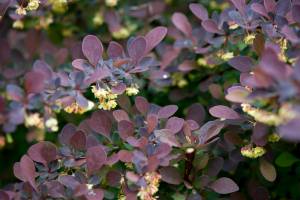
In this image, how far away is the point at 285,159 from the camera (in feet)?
4.65

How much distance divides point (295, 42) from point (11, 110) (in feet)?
2.34

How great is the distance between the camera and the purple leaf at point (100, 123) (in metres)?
1.33

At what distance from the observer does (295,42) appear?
1.12 metres

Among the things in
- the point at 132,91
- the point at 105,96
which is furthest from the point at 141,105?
the point at 105,96

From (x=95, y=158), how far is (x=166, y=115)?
0.84 feet

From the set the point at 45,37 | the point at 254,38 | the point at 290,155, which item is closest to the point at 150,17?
the point at 45,37

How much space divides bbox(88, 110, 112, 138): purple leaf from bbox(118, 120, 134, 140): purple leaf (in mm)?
98

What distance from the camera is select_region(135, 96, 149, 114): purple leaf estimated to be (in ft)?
4.42

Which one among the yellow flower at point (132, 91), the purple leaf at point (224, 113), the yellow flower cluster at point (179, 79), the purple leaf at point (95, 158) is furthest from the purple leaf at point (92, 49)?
the yellow flower cluster at point (179, 79)

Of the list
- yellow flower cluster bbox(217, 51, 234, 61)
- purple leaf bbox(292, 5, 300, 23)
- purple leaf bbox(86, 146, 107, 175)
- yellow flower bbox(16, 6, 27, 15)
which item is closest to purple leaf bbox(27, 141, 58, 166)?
purple leaf bbox(86, 146, 107, 175)

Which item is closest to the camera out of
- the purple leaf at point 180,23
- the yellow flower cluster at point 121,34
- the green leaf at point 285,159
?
the green leaf at point 285,159

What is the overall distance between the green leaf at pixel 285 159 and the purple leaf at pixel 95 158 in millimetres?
561

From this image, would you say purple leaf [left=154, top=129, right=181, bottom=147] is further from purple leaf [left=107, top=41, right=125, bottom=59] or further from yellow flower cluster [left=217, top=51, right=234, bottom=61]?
yellow flower cluster [left=217, top=51, right=234, bottom=61]

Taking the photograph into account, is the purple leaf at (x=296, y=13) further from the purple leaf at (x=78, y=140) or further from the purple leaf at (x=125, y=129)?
the purple leaf at (x=78, y=140)
